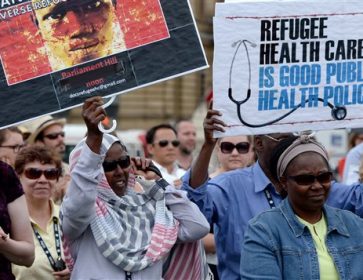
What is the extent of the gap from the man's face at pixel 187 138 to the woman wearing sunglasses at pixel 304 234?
7494mm

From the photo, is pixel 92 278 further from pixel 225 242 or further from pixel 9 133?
pixel 9 133

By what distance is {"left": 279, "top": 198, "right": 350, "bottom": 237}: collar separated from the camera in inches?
179

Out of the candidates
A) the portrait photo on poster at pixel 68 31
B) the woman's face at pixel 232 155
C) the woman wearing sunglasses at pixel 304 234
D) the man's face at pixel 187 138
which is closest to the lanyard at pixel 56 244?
the woman's face at pixel 232 155

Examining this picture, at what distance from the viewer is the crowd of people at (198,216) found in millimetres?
4504

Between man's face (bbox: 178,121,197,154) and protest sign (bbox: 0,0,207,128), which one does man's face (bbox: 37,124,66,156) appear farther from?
protest sign (bbox: 0,0,207,128)

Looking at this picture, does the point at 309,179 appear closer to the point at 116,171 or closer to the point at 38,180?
the point at 116,171

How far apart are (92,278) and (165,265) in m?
0.47

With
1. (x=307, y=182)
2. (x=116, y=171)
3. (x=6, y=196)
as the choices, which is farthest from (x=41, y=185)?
(x=307, y=182)

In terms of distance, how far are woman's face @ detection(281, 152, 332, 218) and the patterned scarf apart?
881 mm

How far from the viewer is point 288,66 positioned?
5.27m

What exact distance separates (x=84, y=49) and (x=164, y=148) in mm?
4737

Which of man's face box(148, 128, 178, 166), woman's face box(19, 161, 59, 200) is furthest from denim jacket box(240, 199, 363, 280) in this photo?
man's face box(148, 128, 178, 166)

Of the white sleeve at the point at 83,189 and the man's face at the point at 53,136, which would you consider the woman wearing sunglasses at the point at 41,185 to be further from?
the man's face at the point at 53,136

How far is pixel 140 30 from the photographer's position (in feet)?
17.2
